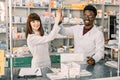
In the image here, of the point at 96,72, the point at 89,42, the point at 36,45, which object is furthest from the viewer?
the point at 89,42

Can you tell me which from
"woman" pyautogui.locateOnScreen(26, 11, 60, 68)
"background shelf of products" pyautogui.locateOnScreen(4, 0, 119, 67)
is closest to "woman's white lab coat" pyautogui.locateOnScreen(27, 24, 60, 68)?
"woman" pyautogui.locateOnScreen(26, 11, 60, 68)

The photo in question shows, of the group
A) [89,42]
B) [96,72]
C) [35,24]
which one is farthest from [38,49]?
[96,72]

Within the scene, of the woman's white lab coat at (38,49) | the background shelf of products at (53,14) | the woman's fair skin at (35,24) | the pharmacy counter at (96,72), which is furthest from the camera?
the background shelf of products at (53,14)

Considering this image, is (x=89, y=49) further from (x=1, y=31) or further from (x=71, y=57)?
(x=1, y=31)

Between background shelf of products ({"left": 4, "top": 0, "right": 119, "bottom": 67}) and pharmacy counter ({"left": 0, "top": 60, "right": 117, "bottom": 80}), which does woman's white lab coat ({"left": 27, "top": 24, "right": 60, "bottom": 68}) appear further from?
background shelf of products ({"left": 4, "top": 0, "right": 119, "bottom": 67})

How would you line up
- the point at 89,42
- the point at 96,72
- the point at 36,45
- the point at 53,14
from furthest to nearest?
the point at 53,14 → the point at 89,42 → the point at 36,45 → the point at 96,72

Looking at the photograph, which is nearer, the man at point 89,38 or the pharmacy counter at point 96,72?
the pharmacy counter at point 96,72

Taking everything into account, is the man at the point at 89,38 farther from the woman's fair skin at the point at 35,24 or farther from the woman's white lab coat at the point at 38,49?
the woman's fair skin at the point at 35,24

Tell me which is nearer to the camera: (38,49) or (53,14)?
(38,49)

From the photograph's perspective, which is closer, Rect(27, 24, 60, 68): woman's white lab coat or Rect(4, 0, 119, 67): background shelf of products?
Rect(27, 24, 60, 68): woman's white lab coat

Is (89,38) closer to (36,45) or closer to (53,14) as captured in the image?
(36,45)

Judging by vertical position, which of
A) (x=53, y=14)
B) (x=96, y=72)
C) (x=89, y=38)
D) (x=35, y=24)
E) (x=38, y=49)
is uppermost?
(x=53, y=14)

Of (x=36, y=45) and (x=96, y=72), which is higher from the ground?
(x=36, y=45)

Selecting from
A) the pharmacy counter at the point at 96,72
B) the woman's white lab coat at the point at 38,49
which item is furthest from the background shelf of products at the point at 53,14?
the pharmacy counter at the point at 96,72
